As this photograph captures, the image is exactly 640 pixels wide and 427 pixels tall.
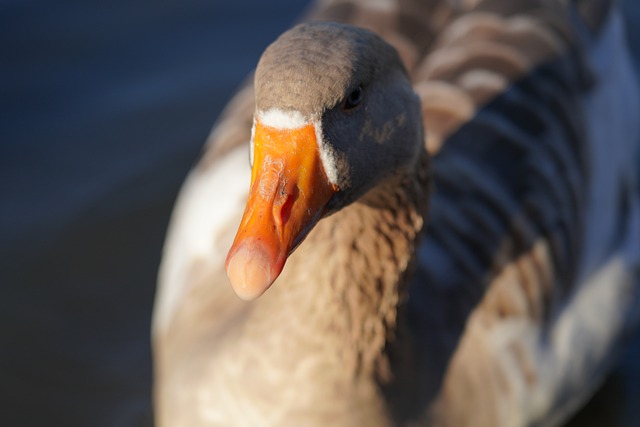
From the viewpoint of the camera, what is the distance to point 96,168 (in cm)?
528

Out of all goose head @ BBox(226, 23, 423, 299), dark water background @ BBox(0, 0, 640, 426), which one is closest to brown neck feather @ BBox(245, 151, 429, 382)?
goose head @ BBox(226, 23, 423, 299)

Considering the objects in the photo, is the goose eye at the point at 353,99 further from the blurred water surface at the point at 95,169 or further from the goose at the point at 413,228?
the blurred water surface at the point at 95,169

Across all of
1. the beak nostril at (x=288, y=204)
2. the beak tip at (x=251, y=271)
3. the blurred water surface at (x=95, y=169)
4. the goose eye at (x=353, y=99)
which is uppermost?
the goose eye at (x=353, y=99)

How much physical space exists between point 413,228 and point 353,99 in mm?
574

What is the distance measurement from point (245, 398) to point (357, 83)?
45.1 inches

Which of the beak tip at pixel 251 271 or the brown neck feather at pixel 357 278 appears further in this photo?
the brown neck feather at pixel 357 278

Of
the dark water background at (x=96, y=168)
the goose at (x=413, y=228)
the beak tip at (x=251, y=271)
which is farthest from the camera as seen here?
the dark water background at (x=96, y=168)

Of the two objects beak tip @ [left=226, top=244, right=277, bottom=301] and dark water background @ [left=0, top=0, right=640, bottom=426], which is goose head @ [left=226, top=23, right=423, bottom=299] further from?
dark water background @ [left=0, top=0, right=640, bottom=426]

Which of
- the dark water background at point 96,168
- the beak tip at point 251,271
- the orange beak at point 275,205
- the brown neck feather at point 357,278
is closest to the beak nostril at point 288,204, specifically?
the orange beak at point 275,205

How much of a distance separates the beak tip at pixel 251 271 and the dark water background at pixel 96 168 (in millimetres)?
2144

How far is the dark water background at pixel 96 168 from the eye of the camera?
4406 millimetres

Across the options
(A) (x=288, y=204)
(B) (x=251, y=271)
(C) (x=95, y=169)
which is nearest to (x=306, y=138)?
(A) (x=288, y=204)

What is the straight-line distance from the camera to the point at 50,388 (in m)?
4.33

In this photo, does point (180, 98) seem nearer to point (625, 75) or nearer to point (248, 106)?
point (248, 106)
